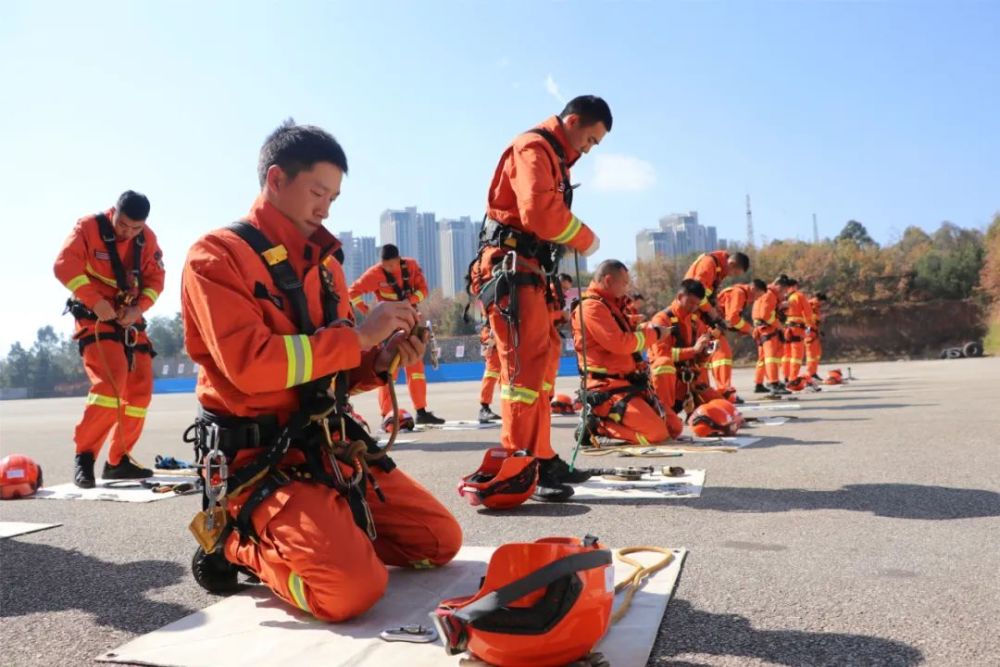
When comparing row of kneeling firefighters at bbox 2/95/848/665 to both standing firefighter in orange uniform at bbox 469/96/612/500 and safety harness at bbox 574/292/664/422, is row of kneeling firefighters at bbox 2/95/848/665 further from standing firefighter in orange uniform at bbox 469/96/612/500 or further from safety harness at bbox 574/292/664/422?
safety harness at bbox 574/292/664/422

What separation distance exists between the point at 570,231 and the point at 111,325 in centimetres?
369

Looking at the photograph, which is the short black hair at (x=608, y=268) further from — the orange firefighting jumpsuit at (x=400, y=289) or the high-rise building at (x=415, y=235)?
the high-rise building at (x=415, y=235)

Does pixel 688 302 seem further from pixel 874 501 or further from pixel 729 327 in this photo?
pixel 874 501

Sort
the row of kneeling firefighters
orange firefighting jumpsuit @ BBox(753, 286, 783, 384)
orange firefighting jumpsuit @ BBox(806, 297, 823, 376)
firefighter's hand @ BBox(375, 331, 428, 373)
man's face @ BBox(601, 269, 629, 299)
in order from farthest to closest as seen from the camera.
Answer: orange firefighting jumpsuit @ BBox(806, 297, 823, 376) < orange firefighting jumpsuit @ BBox(753, 286, 783, 384) < man's face @ BBox(601, 269, 629, 299) < firefighter's hand @ BBox(375, 331, 428, 373) < the row of kneeling firefighters

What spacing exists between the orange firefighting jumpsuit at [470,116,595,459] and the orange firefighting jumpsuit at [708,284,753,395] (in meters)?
5.31

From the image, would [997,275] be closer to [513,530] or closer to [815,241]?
[815,241]

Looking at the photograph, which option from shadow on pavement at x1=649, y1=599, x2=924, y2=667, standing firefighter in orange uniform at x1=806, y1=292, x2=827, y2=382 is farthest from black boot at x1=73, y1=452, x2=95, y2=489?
standing firefighter in orange uniform at x1=806, y1=292, x2=827, y2=382

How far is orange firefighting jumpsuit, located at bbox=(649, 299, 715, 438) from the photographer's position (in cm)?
802

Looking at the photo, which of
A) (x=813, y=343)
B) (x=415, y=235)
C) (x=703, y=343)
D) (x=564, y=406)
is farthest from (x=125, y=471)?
(x=415, y=235)

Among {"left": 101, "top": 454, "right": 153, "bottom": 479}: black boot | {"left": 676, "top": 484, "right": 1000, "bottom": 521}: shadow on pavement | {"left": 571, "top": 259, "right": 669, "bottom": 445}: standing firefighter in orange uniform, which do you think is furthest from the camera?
{"left": 571, "top": 259, "right": 669, "bottom": 445}: standing firefighter in orange uniform

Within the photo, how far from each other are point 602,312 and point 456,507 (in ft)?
8.57

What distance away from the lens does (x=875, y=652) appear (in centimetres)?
198

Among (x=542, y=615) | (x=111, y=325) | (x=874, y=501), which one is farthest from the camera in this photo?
(x=111, y=325)

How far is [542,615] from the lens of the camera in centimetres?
191
